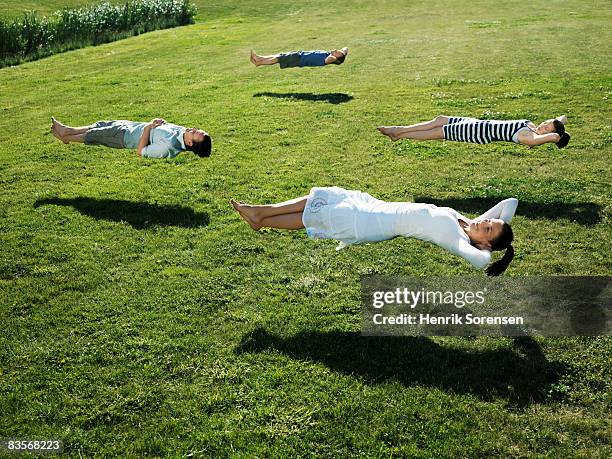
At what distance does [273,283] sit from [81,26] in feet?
84.5

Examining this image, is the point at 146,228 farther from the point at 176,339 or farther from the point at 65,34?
the point at 65,34

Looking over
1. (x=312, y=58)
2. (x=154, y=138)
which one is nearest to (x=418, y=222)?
(x=154, y=138)

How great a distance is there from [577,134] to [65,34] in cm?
2392

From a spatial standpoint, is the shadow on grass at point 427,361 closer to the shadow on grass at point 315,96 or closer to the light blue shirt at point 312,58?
the shadow on grass at point 315,96

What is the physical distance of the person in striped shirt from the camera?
10289mm

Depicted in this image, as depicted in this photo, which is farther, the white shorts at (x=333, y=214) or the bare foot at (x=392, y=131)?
the bare foot at (x=392, y=131)

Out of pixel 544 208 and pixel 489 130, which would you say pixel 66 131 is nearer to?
pixel 489 130

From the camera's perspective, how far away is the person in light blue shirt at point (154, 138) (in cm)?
1052

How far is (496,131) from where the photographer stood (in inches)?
419

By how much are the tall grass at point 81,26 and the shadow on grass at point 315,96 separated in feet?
43.1

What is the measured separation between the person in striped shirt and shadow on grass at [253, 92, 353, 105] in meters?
5.79

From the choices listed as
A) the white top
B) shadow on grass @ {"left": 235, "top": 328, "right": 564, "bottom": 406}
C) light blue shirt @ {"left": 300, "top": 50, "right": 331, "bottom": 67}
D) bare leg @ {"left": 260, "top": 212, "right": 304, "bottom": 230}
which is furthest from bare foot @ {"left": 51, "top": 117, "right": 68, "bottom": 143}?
light blue shirt @ {"left": 300, "top": 50, "right": 331, "bottom": 67}

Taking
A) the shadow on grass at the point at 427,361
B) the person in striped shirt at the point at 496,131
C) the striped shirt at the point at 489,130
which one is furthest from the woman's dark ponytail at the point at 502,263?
the striped shirt at the point at 489,130

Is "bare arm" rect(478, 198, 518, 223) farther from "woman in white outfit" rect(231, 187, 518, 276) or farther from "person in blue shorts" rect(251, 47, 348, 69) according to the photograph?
"person in blue shorts" rect(251, 47, 348, 69)
